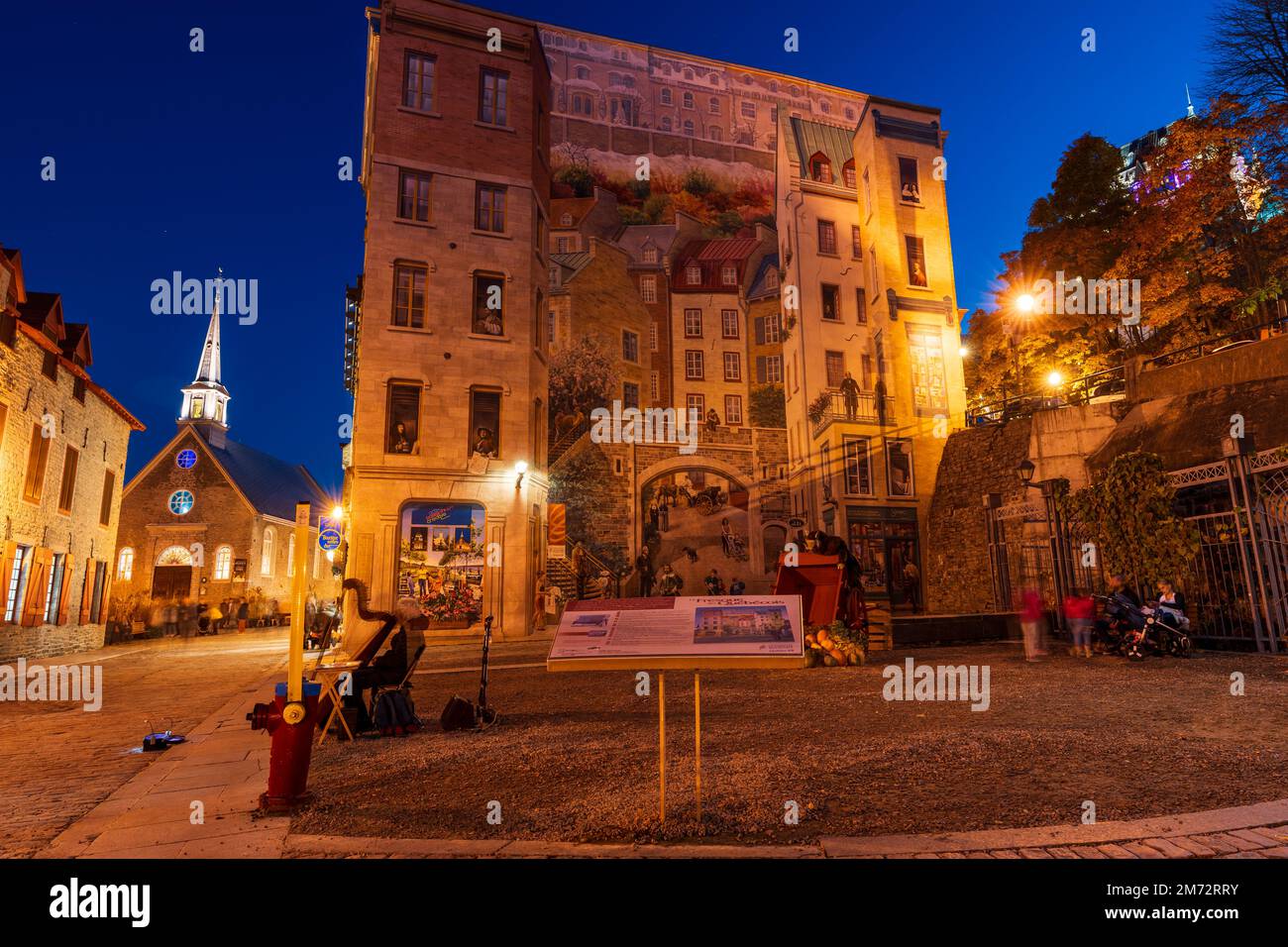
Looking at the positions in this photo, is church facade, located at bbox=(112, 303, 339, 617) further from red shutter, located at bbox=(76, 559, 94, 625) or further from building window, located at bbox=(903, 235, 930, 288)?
building window, located at bbox=(903, 235, 930, 288)

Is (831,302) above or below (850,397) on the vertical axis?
above

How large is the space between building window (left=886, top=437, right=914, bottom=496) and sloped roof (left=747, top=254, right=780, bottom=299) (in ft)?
45.1

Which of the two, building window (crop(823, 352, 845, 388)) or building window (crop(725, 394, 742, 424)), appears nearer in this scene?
building window (crop(823, 352, 845, 388))

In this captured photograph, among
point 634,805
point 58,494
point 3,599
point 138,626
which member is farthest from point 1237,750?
point 138,626

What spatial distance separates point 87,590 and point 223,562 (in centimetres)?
1603

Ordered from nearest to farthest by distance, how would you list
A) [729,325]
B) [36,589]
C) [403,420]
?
[36,589] → [403,420] → [729,325]

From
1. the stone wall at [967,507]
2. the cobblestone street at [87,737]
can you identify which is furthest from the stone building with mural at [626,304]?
the cobblestone street at [87,737]

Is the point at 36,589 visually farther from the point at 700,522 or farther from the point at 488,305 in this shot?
the point at 700,522

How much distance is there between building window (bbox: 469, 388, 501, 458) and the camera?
21.9m

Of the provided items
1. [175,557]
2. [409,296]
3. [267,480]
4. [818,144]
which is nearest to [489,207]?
[409,296]

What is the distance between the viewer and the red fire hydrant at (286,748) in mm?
4789

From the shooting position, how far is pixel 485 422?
72.8ft

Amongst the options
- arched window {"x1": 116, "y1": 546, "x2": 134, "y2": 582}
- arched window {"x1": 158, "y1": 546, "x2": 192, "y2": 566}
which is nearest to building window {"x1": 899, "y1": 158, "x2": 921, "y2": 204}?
arched window {"x1": 158, "y1": 546, "x2": 192, "y2": 566}
